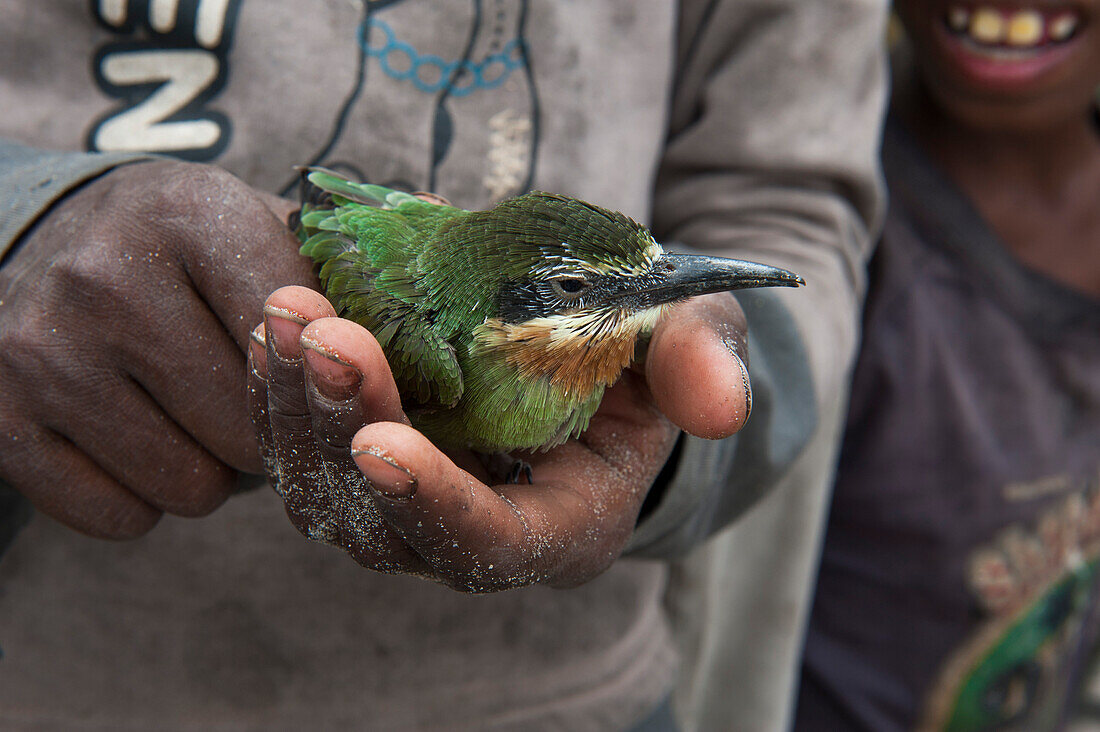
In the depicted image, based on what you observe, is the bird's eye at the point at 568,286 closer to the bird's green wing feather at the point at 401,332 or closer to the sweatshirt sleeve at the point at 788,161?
the bird's green wing feather at the point at 401,332

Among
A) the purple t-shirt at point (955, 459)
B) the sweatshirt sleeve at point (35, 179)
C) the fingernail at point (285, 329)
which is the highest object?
the sweatshirt sleeve at point (35, 179)

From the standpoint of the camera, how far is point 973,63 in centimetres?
291

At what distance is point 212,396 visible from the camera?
1426 millimetres

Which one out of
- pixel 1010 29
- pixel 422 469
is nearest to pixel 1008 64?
pixel 1010 29

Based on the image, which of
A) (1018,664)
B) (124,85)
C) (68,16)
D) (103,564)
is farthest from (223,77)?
(1018,664)

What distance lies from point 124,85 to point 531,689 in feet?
5.65

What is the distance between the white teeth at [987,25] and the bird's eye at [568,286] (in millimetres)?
2260

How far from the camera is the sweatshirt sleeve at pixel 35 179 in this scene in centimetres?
144

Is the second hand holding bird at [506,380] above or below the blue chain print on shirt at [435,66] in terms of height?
below

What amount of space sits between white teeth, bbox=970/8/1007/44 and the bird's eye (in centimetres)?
226

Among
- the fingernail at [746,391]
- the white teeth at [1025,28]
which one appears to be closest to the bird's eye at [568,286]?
the fingernail at [746,391]

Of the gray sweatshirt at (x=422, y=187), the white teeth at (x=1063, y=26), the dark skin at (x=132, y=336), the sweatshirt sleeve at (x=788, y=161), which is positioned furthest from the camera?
the white teeth at (x=1063, y=26)

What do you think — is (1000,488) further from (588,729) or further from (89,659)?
(89,659)

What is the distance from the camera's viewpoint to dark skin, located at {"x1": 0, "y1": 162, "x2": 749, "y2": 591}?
4.00ft
